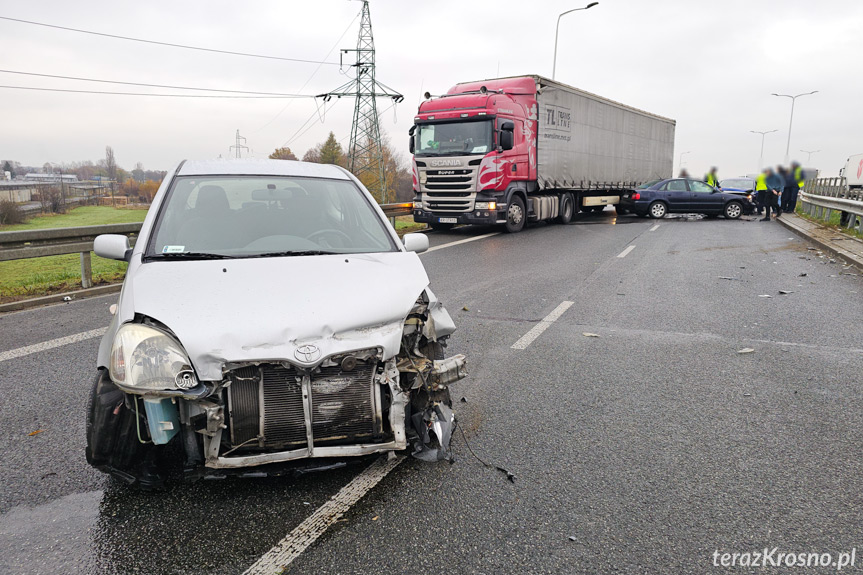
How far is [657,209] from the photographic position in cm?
2377

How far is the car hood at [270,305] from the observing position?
8.99 feet

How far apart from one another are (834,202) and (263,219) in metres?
18.5

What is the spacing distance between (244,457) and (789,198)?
27318mm

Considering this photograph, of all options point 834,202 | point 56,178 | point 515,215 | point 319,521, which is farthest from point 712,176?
point 56,178

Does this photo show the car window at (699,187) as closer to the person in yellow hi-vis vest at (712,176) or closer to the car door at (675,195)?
the car door at (675,195)

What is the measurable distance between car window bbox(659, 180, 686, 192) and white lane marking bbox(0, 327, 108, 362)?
2194 centimetres

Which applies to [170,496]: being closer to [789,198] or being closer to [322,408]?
[322,408]

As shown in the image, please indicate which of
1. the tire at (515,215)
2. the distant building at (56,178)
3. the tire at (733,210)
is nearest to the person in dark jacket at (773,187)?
the tire at (733,210)

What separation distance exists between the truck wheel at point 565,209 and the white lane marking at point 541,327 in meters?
13.5

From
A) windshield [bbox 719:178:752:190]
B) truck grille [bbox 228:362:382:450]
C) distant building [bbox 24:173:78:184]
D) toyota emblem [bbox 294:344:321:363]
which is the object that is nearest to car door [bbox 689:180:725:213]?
windshield [bbox 719:178:752:190]

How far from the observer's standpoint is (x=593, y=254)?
12742 mm

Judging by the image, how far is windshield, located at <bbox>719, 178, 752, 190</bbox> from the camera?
27580 millimetres

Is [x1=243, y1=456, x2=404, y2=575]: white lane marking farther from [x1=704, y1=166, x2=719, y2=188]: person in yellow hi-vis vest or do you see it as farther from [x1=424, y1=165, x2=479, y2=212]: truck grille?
[x1=704, y1=166, x2=719, y2=188]: person in yellow hi-vis vest

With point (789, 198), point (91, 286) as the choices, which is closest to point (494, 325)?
point (91, 286)
